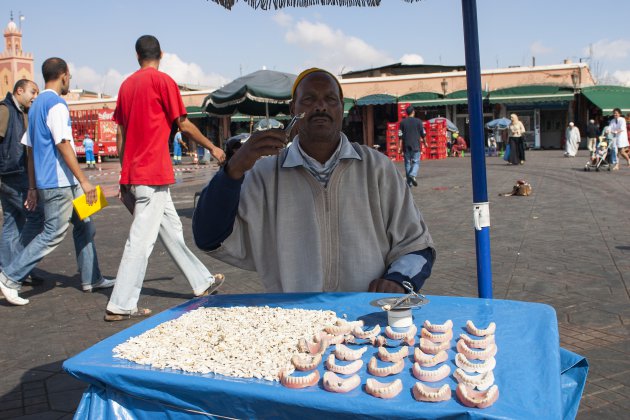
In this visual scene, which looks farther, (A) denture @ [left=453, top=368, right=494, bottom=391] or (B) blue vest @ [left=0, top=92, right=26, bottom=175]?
(B) blue vest @ [left=0, top=92, right=26, bottom=175]

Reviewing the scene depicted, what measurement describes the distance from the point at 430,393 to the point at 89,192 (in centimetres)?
435

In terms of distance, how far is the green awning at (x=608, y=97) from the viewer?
3191 centimetres

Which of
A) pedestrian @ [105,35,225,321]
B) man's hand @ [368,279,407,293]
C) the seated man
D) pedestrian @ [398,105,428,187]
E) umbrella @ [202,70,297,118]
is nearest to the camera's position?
man's hand @ [368,279,407,293]

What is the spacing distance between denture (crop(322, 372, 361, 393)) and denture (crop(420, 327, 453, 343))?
310 mm

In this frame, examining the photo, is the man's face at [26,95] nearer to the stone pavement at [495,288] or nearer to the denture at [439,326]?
the stone pavement at [495,288]

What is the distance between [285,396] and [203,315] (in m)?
0.72

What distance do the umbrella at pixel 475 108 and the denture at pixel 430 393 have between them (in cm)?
141

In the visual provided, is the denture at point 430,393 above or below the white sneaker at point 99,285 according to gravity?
above

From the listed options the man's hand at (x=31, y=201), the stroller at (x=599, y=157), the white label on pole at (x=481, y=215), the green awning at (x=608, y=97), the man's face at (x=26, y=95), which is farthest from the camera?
the green awning at (x=608, y=97)

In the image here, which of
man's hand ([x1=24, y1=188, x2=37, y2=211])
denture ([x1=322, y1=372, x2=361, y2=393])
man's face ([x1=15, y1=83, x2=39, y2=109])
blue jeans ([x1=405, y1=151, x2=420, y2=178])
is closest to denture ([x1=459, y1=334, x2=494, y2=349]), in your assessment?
denture ([x1=322, y1=372, x2=361, y2=393])

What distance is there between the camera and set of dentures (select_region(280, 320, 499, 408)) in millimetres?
1357

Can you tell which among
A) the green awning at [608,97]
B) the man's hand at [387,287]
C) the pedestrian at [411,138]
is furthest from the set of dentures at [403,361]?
the green awning at [608,97]

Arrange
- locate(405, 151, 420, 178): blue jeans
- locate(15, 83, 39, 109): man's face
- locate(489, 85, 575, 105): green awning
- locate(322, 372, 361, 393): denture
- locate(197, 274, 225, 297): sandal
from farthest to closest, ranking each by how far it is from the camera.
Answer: locate(489, 85, 575, 105): green awning < locate(405, 151, 420, 178): blue jeans < locate(15, 83, 39, 109): man's face < locate(197, 274, 225, 297): sandal < locate(322, 372, 361, 393): denture

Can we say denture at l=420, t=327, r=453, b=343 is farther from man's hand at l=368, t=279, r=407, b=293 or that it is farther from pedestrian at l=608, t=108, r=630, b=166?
pedestrian at l=608, t=108, r=630, b=166
